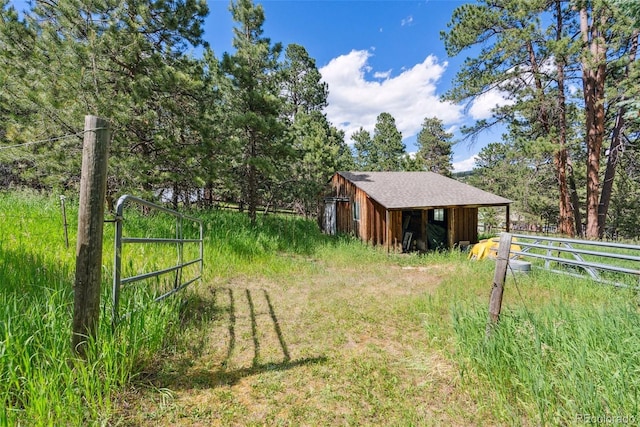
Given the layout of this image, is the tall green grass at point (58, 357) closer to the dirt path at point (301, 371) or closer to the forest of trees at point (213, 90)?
the dirt path at point (301, 371)

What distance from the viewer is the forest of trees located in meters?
7.65

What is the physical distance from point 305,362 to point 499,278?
7.32 feet

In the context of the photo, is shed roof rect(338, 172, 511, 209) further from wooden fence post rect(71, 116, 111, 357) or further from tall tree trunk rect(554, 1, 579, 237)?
wooden fence post rect(71, 116, 111, 357)

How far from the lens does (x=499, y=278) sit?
2744mm

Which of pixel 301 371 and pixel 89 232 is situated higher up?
pixel 89 232

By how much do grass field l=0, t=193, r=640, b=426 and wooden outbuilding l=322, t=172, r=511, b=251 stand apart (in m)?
6.50

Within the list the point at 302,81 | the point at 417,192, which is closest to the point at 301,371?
the point at 417,192

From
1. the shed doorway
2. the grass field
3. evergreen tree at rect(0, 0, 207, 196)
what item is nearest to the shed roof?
the shed doorway

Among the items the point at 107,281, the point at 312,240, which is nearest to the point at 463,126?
the point at 312,240

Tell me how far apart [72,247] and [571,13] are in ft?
65.2

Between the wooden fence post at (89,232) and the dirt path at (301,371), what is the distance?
2.17ft

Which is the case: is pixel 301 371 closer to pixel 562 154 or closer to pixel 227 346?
pixel 227 346

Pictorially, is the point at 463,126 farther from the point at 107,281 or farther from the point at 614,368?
the point at 107,281

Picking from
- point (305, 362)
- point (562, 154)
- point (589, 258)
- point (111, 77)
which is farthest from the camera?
point (562, 154)
